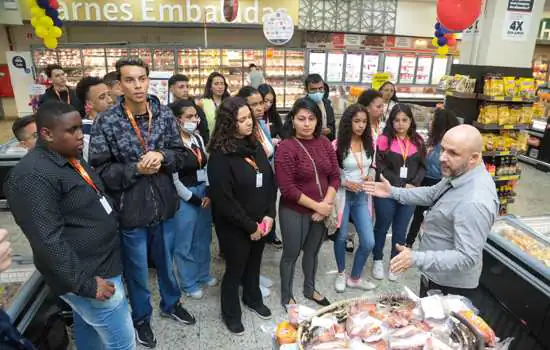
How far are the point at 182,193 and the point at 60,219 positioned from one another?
3.43ft

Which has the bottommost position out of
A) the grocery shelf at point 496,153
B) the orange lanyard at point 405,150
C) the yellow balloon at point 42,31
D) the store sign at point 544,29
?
the grocery shelf at point 496,153

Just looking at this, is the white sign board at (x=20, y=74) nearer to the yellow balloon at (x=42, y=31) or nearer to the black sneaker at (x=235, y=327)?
the yellow balloon at (x=42, y=31)

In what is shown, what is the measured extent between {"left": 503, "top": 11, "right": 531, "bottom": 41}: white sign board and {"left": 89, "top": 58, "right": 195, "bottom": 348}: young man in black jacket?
15.1ft

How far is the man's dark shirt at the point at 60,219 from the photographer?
141 cm

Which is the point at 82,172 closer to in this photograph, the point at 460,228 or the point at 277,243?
the point at 460,228

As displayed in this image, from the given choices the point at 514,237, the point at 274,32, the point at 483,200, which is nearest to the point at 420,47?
the point at 274,32

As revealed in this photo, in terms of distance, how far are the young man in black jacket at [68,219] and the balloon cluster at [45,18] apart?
6400 mm

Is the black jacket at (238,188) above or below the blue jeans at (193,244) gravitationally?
above

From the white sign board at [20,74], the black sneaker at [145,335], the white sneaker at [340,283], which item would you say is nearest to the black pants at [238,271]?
Result: the black sneaker at [145,335]

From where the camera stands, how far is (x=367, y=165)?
2869mm

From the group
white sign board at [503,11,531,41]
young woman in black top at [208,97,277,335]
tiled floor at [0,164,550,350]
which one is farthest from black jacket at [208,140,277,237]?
white sign board at [503,11,531,41]

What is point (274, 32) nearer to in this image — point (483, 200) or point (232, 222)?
point (232, 222)

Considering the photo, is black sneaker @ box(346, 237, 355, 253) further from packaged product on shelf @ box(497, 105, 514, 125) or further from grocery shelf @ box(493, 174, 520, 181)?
packaged product on shelf @ box(497, 105, 514, 125)

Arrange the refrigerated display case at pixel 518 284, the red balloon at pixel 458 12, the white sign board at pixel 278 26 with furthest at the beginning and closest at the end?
the white sign board at pixel 278 26 → the red balloon at pixel 458 12 → the refrigerated display case at pixel 518 284
